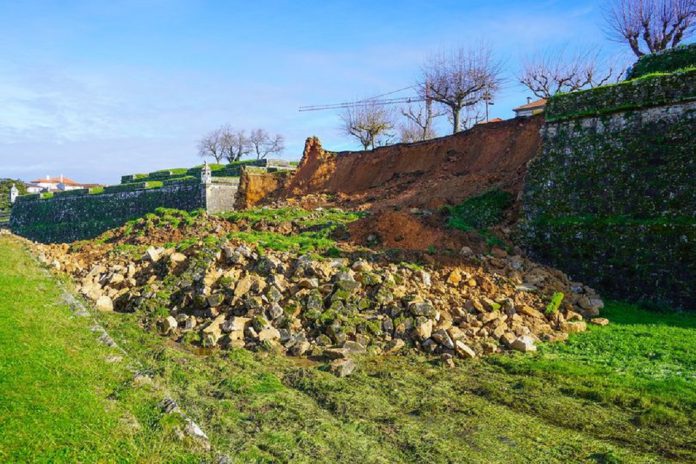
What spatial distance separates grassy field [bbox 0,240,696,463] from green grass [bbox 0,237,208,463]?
2 cm

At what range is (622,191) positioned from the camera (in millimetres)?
13203

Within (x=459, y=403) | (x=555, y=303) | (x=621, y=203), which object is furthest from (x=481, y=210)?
(x=459, y=403)

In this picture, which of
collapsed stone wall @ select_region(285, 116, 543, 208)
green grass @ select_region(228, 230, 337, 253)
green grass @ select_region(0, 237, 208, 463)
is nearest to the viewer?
green grass @ select_region(0, 237, 208, 463)

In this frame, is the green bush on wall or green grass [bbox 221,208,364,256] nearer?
green grass [bbox 221,208,364,256]

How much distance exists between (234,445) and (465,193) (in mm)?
14216

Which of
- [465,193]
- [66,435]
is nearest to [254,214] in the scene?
[465,193]

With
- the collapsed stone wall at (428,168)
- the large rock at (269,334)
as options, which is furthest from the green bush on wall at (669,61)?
the large rock at (269,334)

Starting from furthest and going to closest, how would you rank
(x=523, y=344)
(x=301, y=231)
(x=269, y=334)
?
(x=301, y=231) < (x=269, y=334) < (x=523, y=344)

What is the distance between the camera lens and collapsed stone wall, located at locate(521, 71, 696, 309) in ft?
39.4

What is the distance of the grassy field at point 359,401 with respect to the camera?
5.18 meters

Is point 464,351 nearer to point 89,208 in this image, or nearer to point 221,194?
point 221,194

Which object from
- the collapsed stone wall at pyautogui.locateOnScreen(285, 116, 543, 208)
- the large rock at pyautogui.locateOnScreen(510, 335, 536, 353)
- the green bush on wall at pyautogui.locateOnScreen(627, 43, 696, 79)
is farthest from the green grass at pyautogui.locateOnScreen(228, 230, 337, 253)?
the green bush on wall at pyautogui.locateOnScreen(627, 43, 696, 79)

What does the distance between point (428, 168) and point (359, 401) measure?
58.6ft

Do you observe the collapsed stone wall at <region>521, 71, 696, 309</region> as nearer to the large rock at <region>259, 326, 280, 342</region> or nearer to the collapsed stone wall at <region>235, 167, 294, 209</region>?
the large rock at <region>259, 326, 280, 342</region>
